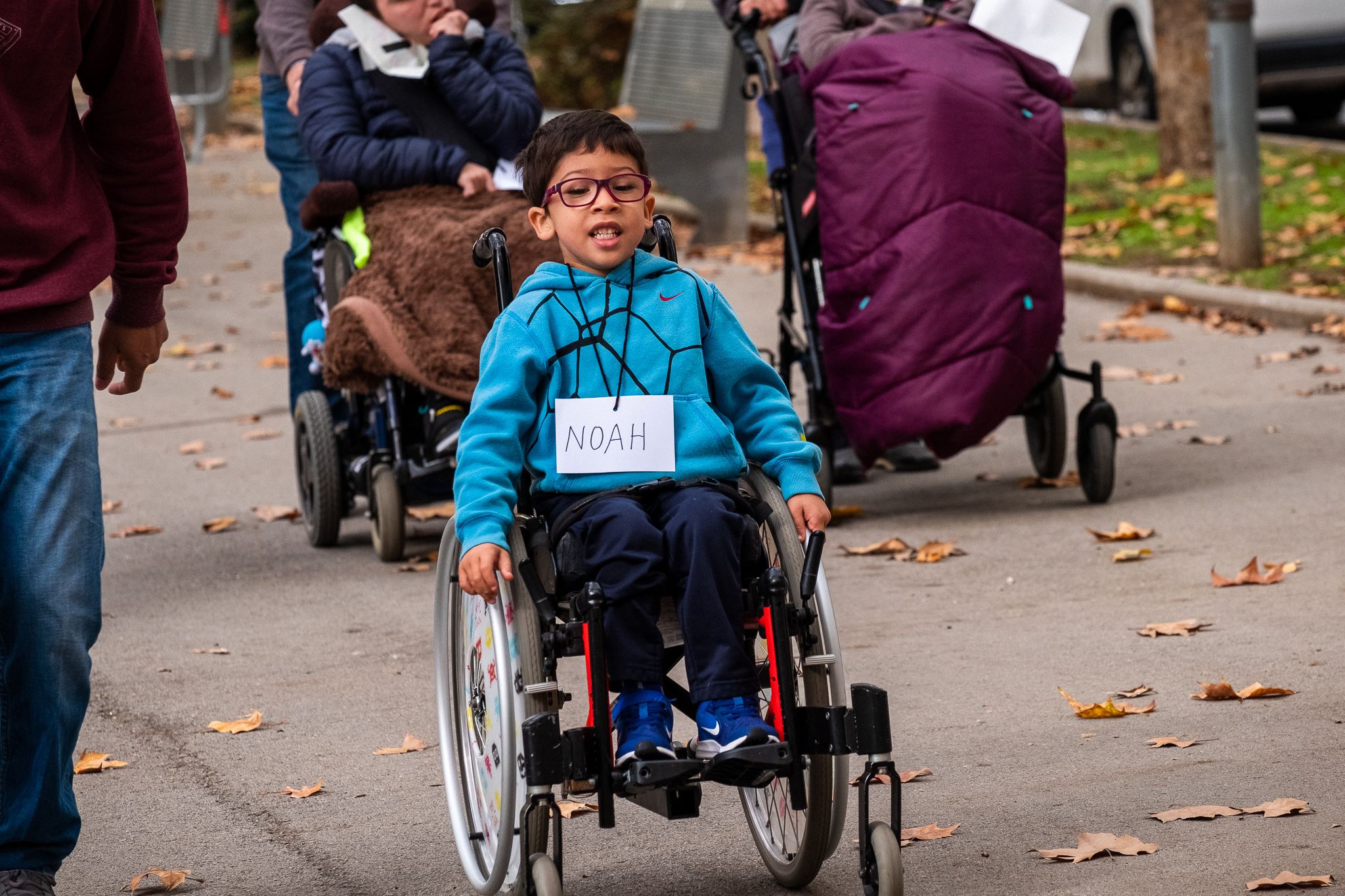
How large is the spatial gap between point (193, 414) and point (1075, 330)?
4.49m

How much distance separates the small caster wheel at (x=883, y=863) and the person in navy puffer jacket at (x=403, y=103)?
3509 mm

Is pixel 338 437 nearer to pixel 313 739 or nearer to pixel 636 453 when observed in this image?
pixel 313 739

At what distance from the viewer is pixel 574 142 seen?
3553 millimetres

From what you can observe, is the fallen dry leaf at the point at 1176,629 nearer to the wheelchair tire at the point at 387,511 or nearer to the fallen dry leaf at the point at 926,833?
the fallen dry leaf at the point at 926,833

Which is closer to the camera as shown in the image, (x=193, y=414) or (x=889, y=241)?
(x=889, y=241)

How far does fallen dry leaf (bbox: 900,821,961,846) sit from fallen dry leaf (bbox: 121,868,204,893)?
1.34m

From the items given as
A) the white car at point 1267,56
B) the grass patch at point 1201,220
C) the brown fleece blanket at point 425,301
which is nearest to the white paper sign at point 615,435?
the brown fleece blanket at point 425,301

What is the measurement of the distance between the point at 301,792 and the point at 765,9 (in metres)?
3.70

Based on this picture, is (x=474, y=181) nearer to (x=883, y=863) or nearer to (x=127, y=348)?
(x=127, y=348)

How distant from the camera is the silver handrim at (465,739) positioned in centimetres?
318

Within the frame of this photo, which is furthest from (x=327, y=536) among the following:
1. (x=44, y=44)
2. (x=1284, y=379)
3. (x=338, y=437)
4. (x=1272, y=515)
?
(x=1284, y=379)

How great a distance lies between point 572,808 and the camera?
403 centimetres

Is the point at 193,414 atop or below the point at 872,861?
below

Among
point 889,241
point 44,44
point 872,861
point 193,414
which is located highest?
point 44,44
